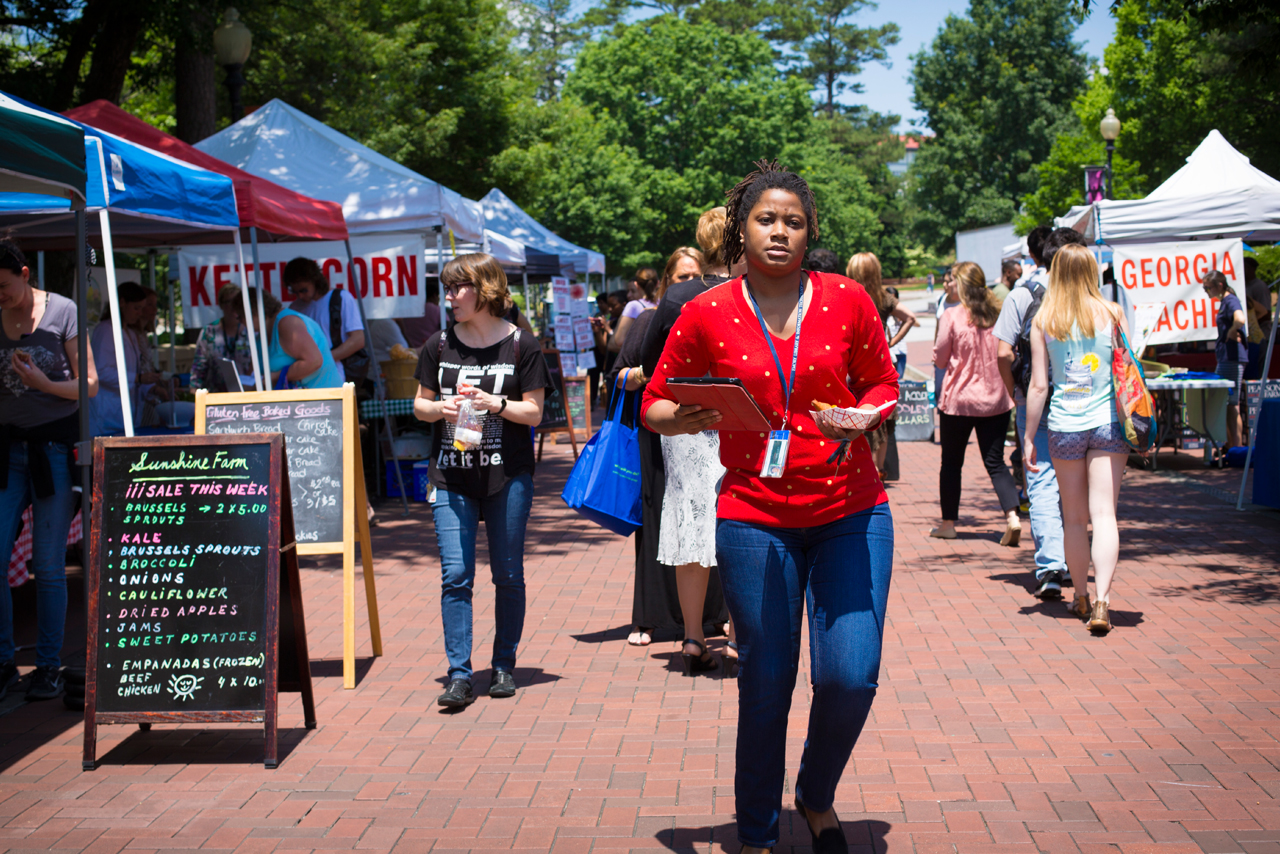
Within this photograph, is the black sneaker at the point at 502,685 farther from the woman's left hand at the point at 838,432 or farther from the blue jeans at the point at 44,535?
the woman's left hand at the point at 838,432

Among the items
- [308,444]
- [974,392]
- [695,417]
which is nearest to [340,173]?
[308,444]

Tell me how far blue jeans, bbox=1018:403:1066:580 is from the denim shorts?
0.64m

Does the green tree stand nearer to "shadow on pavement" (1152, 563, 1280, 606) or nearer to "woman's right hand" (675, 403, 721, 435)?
"shadow on pavement" (1152, 563, 1280, 606)

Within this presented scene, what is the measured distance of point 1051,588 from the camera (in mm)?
6770

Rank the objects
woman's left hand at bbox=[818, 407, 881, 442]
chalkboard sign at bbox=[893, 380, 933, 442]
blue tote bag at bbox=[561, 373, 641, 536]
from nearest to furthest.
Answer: woman's left hand at bbox=[818, 407, 881, 442]
blue tote bag at bbox=[561, 373, 641, 536]
chalkboard sign at bbox=[893, 380, 933, 442]

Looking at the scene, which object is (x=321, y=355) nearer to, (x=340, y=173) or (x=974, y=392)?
(x=340, y=173)

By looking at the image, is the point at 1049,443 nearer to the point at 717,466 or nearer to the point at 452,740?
the point at 717,466

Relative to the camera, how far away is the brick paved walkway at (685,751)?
12.4 ft

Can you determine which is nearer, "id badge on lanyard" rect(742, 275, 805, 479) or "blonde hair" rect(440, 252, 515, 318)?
"id badge on lanyard" rect(742, 275, 805, 479)

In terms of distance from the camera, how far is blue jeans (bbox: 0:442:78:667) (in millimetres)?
5230

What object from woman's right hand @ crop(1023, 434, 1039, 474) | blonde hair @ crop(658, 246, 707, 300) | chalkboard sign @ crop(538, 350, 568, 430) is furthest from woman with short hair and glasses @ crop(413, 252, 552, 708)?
chalkboard sign @ crop(538, 350, 568, 430)

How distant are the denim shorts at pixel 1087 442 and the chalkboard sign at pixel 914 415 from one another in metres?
8.81

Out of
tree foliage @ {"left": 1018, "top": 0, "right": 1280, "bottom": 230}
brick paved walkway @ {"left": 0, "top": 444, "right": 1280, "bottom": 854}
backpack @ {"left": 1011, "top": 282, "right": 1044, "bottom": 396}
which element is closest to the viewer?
brick paved walkway @ {"left": 0, "top": 444, "right": 1280, "bottom": 854}

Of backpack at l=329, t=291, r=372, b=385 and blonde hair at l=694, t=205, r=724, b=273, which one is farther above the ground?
blonde hair at l=694, t=205, r=724, b=273
